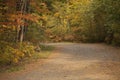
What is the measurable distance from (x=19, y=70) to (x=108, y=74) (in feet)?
14.5

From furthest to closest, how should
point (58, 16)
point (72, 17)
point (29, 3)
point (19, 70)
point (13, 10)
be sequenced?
point (58, 16) → point (72, 17) → point (29, 3) → point (13, 10) → point (19, 70)

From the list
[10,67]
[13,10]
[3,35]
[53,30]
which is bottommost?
[53,30]

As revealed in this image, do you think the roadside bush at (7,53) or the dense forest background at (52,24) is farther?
the dense forest background at (52,24)

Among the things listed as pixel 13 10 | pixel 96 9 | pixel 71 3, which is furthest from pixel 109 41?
pixel 13 10

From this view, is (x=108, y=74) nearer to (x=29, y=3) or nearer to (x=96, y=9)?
(x=29, y=3)

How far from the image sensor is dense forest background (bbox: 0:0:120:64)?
16.3 meters

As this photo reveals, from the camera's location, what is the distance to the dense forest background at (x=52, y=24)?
16297mm

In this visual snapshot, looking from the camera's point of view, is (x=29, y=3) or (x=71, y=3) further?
(x=71, y=3)

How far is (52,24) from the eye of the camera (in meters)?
47.2

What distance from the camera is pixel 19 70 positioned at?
14695 millimetres

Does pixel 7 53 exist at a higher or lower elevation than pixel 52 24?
higher

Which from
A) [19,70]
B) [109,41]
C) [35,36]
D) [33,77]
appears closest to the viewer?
[33,77]

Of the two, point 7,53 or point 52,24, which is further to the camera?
point 52,24

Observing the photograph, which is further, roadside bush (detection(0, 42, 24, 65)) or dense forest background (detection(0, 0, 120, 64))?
dense forest background (detection(0, 0, 120, 64))
